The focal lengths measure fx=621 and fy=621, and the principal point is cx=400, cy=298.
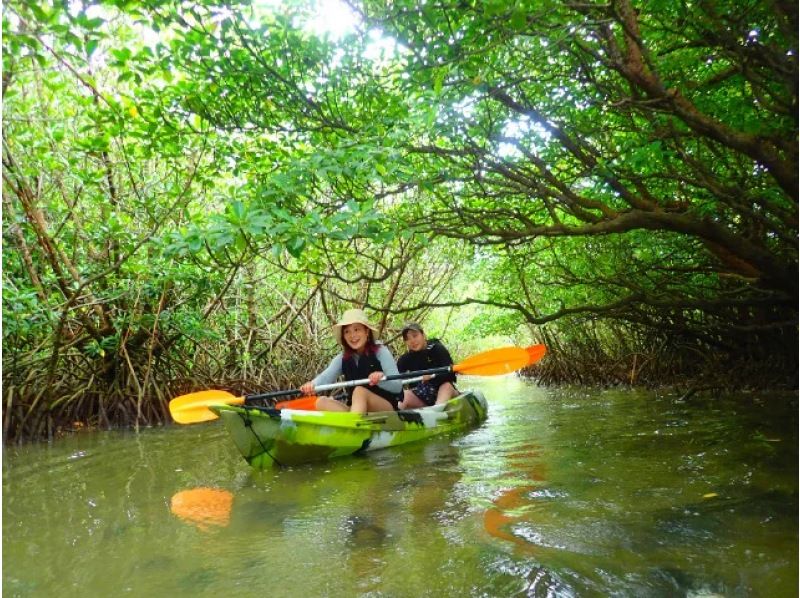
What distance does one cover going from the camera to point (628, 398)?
8.05 meters

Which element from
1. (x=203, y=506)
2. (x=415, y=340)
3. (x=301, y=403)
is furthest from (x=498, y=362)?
(x=203, y=506)

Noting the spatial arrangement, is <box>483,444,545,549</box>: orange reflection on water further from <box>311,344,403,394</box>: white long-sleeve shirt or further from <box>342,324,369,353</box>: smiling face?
<box>342,324,369,353</box>: smiling face

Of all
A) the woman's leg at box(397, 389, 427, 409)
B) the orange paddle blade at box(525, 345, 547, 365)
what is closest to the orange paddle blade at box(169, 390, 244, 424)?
the woman's leg at box(397, 389, 427, 409)

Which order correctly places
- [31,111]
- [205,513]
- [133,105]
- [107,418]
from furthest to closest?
[107,418] → [31,111] → [133,105] → [205,513]

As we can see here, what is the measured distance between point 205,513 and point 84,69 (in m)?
5.07

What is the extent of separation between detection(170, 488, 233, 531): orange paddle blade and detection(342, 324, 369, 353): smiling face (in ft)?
5.87

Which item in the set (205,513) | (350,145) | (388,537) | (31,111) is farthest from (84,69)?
(388,537)

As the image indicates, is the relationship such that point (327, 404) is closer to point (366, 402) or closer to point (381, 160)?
point (366, 402)

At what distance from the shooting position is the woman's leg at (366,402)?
5.29m

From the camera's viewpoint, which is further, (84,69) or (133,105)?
(84,69)

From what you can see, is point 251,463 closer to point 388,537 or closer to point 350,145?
point 388,537

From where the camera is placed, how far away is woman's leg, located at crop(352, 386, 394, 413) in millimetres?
5285

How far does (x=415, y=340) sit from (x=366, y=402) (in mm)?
1334

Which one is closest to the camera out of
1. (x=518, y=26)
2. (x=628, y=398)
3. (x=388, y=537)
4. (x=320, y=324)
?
Answer: (x=518, y=26)
